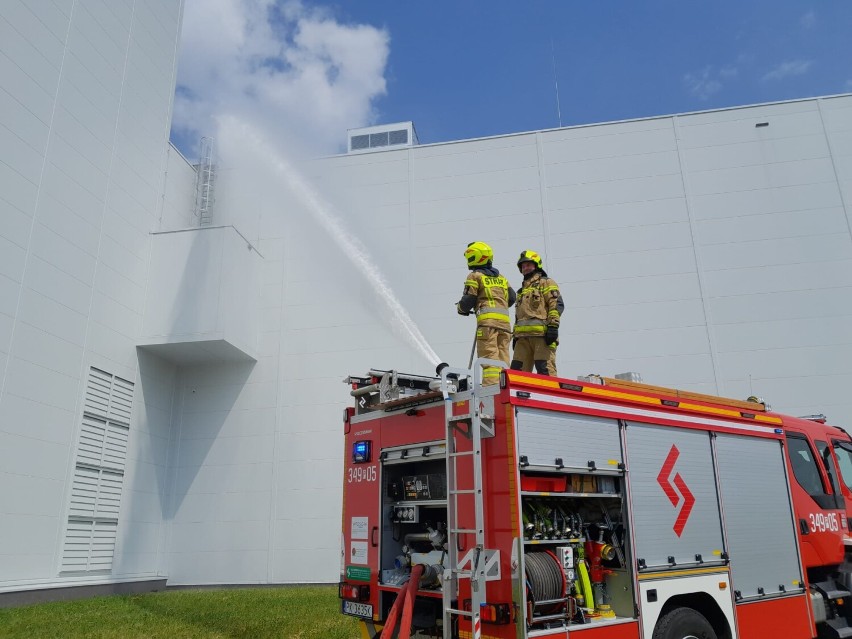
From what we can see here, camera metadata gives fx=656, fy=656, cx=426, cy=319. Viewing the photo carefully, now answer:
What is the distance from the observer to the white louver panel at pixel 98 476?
40.0 ft

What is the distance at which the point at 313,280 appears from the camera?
53.2ft

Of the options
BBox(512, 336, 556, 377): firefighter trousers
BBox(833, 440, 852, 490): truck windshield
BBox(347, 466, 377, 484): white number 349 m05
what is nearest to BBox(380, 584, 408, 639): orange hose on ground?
BBox(347, 466, 377, 484): white number 349 m05

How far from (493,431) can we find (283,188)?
13.0 metres

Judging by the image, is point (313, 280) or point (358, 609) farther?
point (313, 280)

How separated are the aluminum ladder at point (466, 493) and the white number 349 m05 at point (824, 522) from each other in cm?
501

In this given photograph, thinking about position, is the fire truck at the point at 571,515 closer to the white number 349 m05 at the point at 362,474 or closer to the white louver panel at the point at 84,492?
the white number 349 m05 at the point at 362,474

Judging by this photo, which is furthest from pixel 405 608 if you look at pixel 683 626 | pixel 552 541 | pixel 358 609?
pixel 683 626

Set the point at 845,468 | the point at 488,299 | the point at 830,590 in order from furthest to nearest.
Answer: the point at 845,468
the point at 488,299
the point at 830,590

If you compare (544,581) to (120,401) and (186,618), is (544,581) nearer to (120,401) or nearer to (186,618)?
(186,618)

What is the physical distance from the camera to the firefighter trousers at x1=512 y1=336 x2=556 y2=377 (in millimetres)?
8156

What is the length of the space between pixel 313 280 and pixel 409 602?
38.2ft

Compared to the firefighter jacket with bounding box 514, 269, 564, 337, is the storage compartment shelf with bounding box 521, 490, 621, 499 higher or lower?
lower

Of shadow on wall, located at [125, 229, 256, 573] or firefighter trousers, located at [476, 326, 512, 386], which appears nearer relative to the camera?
firefighter trousers, located at [476, 326, 512, 386]

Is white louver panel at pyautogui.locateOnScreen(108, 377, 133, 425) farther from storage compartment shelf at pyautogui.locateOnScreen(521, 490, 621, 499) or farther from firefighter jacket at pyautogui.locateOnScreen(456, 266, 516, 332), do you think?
storage compartment shelf at pyautogui.locateOnScreen(521, 490, 621, 499)
